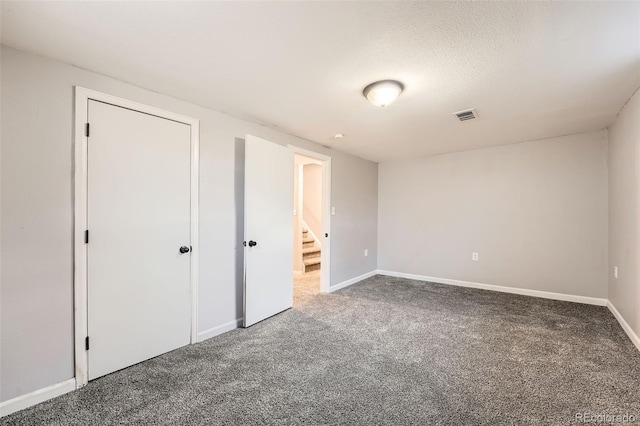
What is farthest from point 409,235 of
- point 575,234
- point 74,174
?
point 74,174

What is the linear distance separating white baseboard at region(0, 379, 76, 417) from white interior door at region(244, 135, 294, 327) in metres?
1.39

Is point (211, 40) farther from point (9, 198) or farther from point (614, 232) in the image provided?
point (614, 232)

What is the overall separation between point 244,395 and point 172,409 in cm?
43

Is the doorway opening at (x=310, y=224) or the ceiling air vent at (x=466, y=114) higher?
the ceiling air vent at (x=466, y=114)

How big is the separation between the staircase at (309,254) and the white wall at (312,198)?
18cm

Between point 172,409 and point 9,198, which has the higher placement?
point 9,198

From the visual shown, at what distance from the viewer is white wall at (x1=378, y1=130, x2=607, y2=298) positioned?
357 centimetres

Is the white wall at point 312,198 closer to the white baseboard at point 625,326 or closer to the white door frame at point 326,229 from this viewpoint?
the white door frame at point 326,229

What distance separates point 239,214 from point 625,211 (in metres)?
3.89

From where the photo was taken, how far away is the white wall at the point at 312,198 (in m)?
5.98

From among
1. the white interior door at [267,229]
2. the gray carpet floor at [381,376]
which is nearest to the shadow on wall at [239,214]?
the white interior door at [267,229]

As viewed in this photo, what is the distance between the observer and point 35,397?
1.74m

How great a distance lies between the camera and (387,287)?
14.5 ft

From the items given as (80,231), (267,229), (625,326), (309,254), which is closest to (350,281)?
(309,254)
